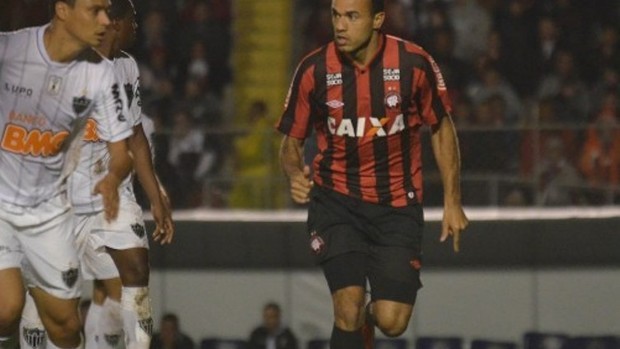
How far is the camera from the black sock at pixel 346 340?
31.1 ft

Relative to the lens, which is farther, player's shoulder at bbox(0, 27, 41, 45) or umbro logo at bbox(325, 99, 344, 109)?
umbro logo at bbox(325, 99, 344, 109)

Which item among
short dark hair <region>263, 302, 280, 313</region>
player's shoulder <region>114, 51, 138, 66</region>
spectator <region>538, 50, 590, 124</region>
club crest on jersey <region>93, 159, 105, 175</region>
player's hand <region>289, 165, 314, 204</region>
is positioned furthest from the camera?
spectator <region>538, 50, 590, 124</region>

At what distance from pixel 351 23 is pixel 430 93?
0.55 m

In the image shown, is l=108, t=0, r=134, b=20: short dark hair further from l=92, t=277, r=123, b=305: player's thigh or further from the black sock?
the black sock

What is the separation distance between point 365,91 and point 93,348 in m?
2.34

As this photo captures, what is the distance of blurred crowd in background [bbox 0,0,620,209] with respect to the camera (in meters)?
13.6

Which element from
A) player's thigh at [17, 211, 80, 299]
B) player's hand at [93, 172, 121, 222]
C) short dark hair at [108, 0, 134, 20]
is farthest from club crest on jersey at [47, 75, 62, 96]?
short dark hair at [108, 0, 134, 20]

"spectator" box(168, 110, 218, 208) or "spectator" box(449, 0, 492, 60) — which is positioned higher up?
"spectator" box(449, 0, 492, 60)

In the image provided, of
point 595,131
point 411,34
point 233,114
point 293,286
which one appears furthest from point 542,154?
point 233,114

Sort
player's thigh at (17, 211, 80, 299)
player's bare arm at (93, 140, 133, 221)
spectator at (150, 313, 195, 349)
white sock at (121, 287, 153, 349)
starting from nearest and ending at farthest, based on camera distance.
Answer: player's bare arm at (93, 140, 133, 221), player's thigh at (17, 211, 80, 299), white sock at (121, 287, 153, 349), spectator at (150, 313, 195, 349)

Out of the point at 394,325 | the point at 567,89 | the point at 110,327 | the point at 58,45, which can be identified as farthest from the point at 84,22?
the point at 567,89

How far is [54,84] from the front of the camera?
8812 millimetres

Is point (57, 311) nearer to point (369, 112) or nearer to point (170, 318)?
point (369, 112)

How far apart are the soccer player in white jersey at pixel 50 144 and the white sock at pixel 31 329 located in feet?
1.15
